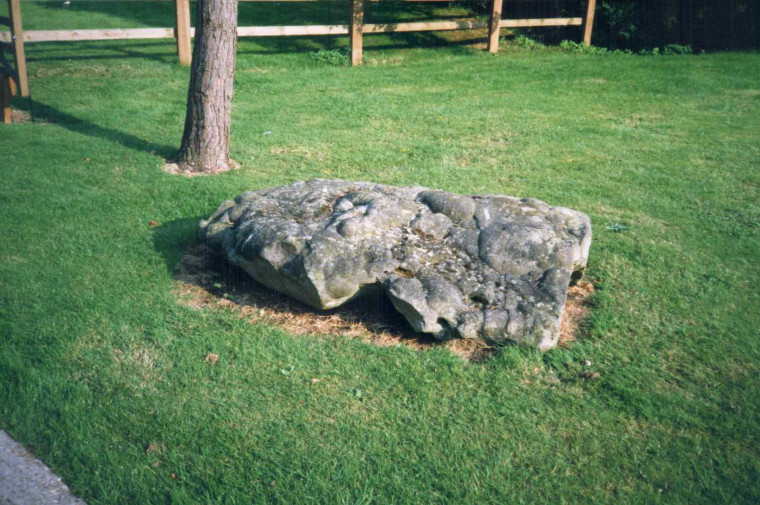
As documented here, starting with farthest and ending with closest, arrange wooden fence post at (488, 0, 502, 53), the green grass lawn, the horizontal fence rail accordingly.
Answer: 1. wooden fence post at (488, 0, 502, 53)
2. the horizontal fence rail
3. the green grass lawn

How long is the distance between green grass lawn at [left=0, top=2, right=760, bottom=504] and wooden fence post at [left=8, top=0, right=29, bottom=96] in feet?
4.45

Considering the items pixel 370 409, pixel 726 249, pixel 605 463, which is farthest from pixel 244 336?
pixel 726 249

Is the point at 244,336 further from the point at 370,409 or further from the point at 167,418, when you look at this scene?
the point at 370,409

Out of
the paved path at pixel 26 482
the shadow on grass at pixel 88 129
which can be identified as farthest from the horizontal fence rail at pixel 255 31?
the paved path at pixel 26 482

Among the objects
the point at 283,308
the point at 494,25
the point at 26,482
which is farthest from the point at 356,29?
the point at 26,482

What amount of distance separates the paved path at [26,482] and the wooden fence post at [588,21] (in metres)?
15.5

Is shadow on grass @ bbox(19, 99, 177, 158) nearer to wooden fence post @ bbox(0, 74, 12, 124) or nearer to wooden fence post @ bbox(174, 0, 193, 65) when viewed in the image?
wooden fence post @ bbox(0, 74, 12, 124)

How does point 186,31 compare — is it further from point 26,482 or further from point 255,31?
point 26,482

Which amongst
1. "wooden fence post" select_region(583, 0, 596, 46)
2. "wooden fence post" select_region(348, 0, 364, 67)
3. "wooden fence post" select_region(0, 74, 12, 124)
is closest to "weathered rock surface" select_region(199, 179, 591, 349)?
"wooden fence post" select_region(0, 74, 12, 124)

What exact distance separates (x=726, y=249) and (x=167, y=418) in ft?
16.1

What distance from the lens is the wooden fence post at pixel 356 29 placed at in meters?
12.4

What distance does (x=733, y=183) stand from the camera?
704 cm

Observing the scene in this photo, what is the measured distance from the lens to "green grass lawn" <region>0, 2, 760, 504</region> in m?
3.19

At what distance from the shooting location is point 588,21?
603 inches
